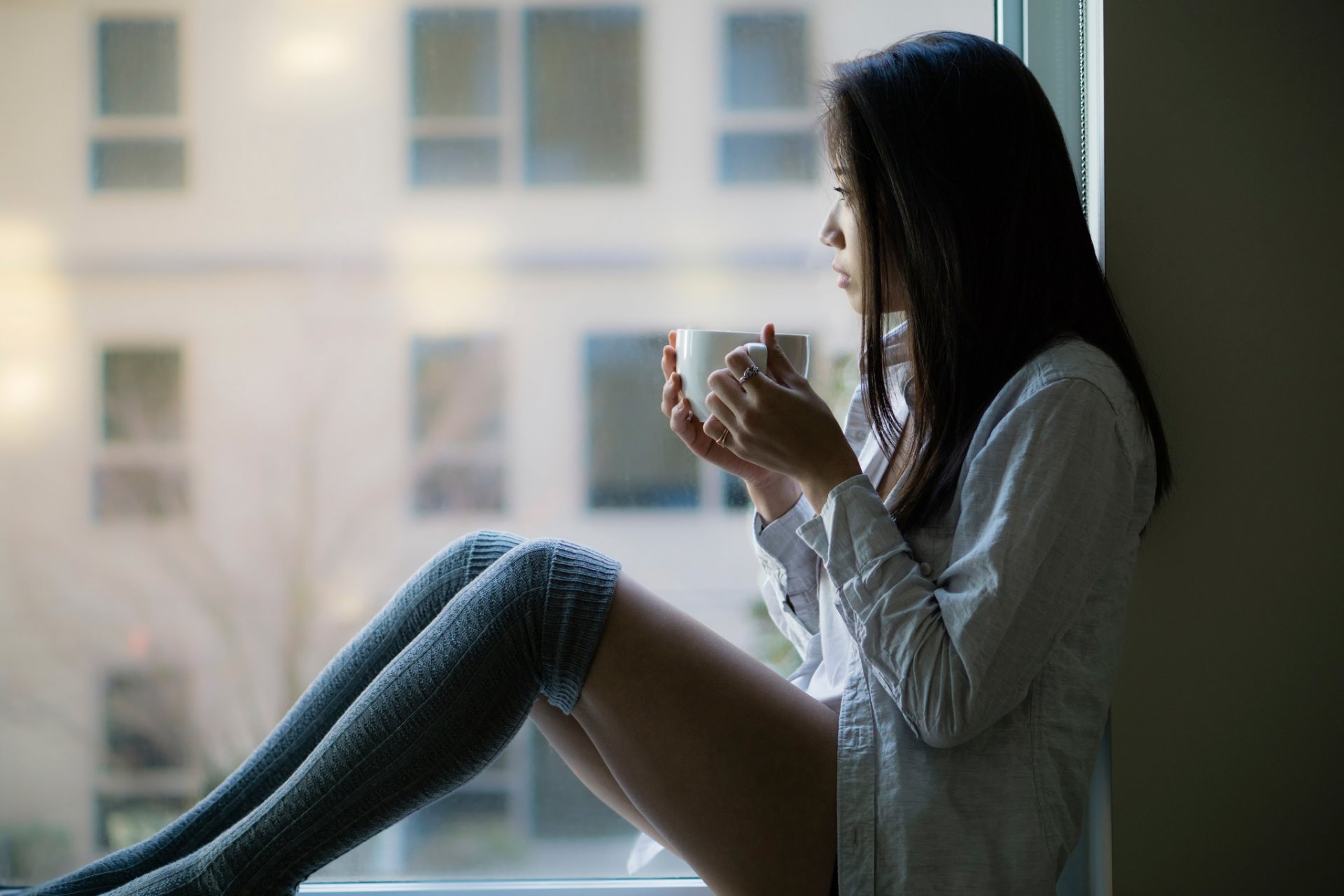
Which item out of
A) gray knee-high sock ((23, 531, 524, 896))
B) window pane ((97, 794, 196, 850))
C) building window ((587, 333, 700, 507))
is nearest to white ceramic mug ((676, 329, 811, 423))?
gray knee-high sock ((23, 531, 524, 896))

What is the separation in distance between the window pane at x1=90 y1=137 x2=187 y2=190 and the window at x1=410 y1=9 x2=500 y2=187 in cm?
31

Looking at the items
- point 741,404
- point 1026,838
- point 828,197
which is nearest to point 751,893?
point 1026,838

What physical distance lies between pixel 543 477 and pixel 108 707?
66 centimetres

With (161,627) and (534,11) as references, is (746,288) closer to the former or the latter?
(534,11)

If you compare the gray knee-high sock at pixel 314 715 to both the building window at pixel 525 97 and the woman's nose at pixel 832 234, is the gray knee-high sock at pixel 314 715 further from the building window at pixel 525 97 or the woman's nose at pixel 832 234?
the building window at pixel 525 97

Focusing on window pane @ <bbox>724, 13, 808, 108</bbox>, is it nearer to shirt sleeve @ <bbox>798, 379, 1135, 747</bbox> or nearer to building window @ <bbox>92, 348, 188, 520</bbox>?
shirt sleeve @ <bbox>798, 379, 1135, 747</bbox>

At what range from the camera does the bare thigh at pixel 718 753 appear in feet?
2.79

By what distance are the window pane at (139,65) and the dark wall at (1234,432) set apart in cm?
114

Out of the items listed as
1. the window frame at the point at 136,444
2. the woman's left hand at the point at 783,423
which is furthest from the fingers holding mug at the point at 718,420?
the window frame at the point at 136,444

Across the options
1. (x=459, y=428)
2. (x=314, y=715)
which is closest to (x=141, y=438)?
(x=459, y=428)

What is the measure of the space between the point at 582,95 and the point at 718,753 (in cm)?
88

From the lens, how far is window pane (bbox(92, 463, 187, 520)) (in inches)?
52.9

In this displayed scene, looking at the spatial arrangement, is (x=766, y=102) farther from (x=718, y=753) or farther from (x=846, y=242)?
(x=718, y=753)

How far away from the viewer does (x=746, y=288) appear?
1344 millimetres
